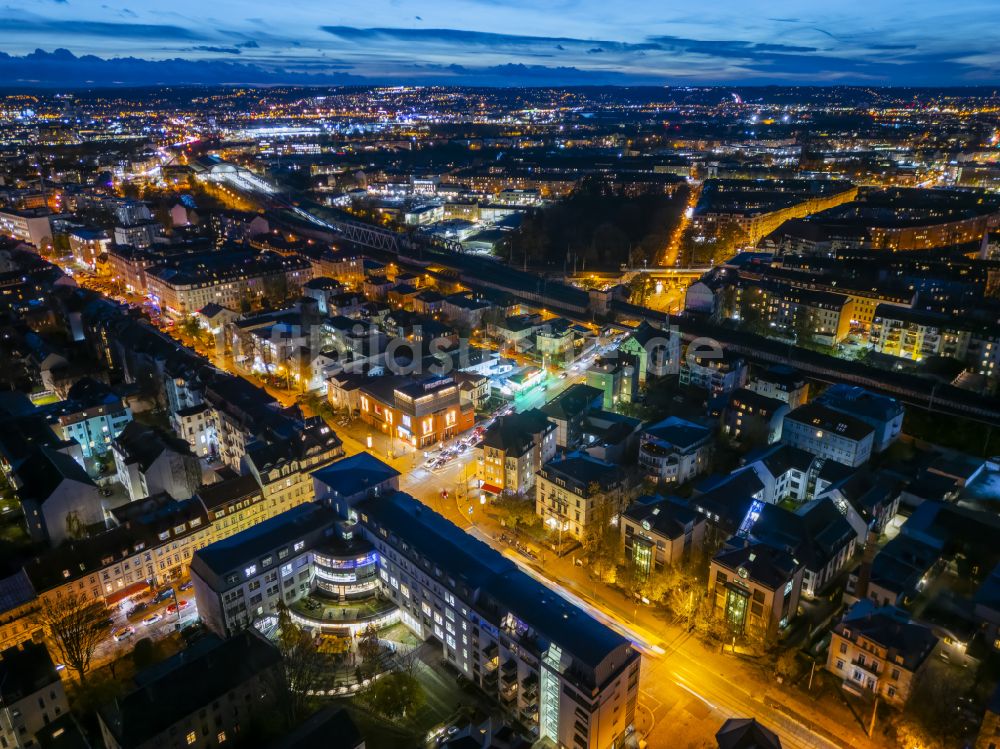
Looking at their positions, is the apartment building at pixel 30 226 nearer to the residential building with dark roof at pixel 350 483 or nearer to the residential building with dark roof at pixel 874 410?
the residential building with dark roof at pixel 350 483

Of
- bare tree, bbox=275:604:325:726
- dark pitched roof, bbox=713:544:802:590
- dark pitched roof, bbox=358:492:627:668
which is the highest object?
dark pitched roof, bbox=358:492:627:668

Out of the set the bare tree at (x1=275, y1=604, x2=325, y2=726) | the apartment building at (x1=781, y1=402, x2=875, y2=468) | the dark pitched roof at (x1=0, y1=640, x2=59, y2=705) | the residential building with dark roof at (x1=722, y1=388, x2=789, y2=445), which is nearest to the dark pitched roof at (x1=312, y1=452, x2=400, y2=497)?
the bare tree at (x1=275, y1=604, x2=325, y2=726)

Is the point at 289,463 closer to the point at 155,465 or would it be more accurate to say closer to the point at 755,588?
the point at 155,465

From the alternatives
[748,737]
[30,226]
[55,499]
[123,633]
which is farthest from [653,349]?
[30,226]

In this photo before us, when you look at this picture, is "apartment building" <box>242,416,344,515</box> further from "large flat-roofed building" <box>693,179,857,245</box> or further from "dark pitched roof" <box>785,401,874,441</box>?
"large flat-roofed building" <box>693,179,857,245</box>

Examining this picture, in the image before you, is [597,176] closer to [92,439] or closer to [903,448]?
[903,448]

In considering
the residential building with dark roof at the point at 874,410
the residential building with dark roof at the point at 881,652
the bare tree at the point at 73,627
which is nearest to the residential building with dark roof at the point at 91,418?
the bare tree at the point at 73,627

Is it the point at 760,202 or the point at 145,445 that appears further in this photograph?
the point at 760,202

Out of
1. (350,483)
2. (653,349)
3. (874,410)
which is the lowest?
(653,349)
